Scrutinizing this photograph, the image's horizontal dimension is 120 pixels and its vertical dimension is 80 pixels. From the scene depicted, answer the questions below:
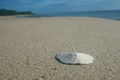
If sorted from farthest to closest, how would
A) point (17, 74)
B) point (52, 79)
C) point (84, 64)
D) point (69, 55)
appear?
point (69, 55)
point (84, 64)
point (17, 74)
point (52, 79)

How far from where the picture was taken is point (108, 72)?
276cm

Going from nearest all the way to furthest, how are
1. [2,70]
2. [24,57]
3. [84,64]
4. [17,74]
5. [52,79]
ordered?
[52,79]
[17,74]
[2,70]
[84,64]
[24,57]

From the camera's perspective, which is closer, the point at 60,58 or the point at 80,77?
the point at 80,77

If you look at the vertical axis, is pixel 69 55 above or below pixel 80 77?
above

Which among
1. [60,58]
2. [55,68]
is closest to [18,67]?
[55,68]

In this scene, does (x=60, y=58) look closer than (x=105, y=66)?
No

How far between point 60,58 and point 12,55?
181 cm

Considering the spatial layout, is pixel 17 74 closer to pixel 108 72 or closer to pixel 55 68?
pixel 55 68

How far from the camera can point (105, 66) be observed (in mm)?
3062

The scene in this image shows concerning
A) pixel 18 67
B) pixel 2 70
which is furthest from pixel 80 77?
pixel 2 70

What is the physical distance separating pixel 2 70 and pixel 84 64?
2.29 m

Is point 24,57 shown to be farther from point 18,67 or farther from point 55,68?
point 55,68

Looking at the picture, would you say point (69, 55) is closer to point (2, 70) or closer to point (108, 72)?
point (108, 72)

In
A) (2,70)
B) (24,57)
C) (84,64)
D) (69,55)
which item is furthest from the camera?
(24,57)
